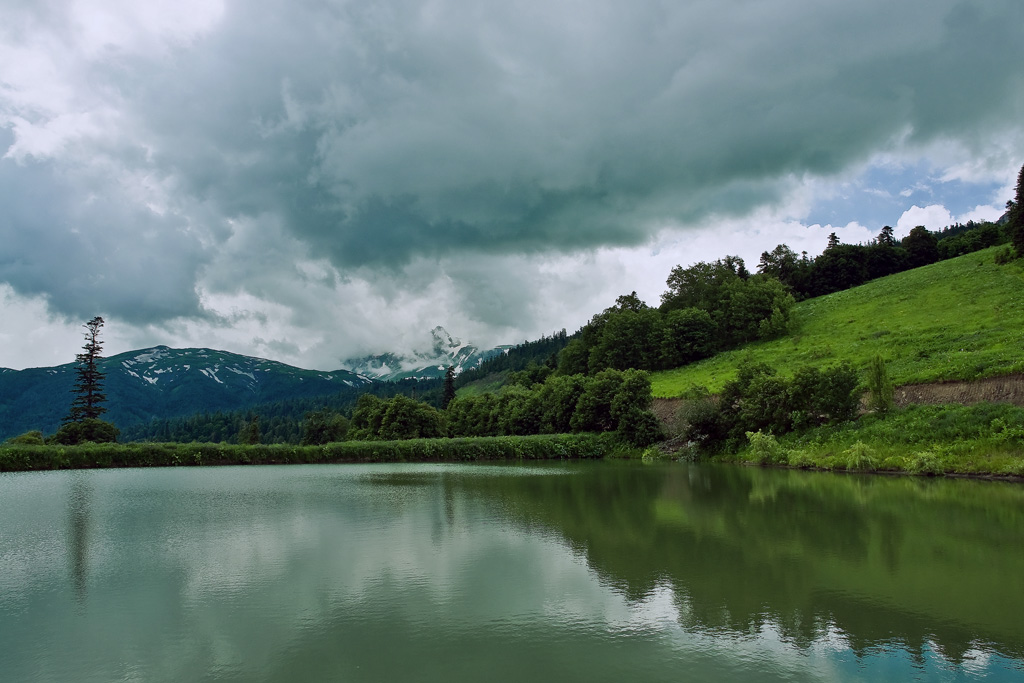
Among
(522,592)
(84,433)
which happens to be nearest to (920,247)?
(522,592)

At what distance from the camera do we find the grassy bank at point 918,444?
103 ft

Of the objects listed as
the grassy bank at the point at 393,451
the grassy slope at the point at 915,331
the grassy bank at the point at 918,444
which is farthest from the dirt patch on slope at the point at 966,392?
the grassy bank at the point at 393,451

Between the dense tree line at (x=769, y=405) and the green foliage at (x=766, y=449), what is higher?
the dense tree line at (x=769, y=405)

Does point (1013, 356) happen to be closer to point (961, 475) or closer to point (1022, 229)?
point (961, 475)

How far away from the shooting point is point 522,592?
12.3 meters

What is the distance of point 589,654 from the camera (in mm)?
9031

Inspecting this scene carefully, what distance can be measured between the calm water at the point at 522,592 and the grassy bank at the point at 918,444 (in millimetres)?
8454

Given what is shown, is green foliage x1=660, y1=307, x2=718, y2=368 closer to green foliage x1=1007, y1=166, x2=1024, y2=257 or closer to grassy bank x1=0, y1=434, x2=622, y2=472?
grassy bank x1=0, y1=434, x2=622, y2=472

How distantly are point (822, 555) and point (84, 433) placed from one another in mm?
83589

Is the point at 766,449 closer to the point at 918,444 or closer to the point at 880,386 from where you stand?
the point at 880,386

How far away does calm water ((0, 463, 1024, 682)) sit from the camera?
8.77m

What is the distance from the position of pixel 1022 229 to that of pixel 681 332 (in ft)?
136

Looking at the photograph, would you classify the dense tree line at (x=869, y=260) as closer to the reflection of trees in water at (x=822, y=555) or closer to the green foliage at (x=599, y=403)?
the green foliage at (x=599, y=403)

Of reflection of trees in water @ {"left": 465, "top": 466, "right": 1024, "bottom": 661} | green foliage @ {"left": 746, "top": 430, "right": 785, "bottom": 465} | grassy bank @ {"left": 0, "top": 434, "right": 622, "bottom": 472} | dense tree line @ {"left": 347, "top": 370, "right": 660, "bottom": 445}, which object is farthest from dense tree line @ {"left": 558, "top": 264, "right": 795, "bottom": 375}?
reflection of trees in water @ {"left": 465, "top": 466, "right": 1024, "bottom": 661}
